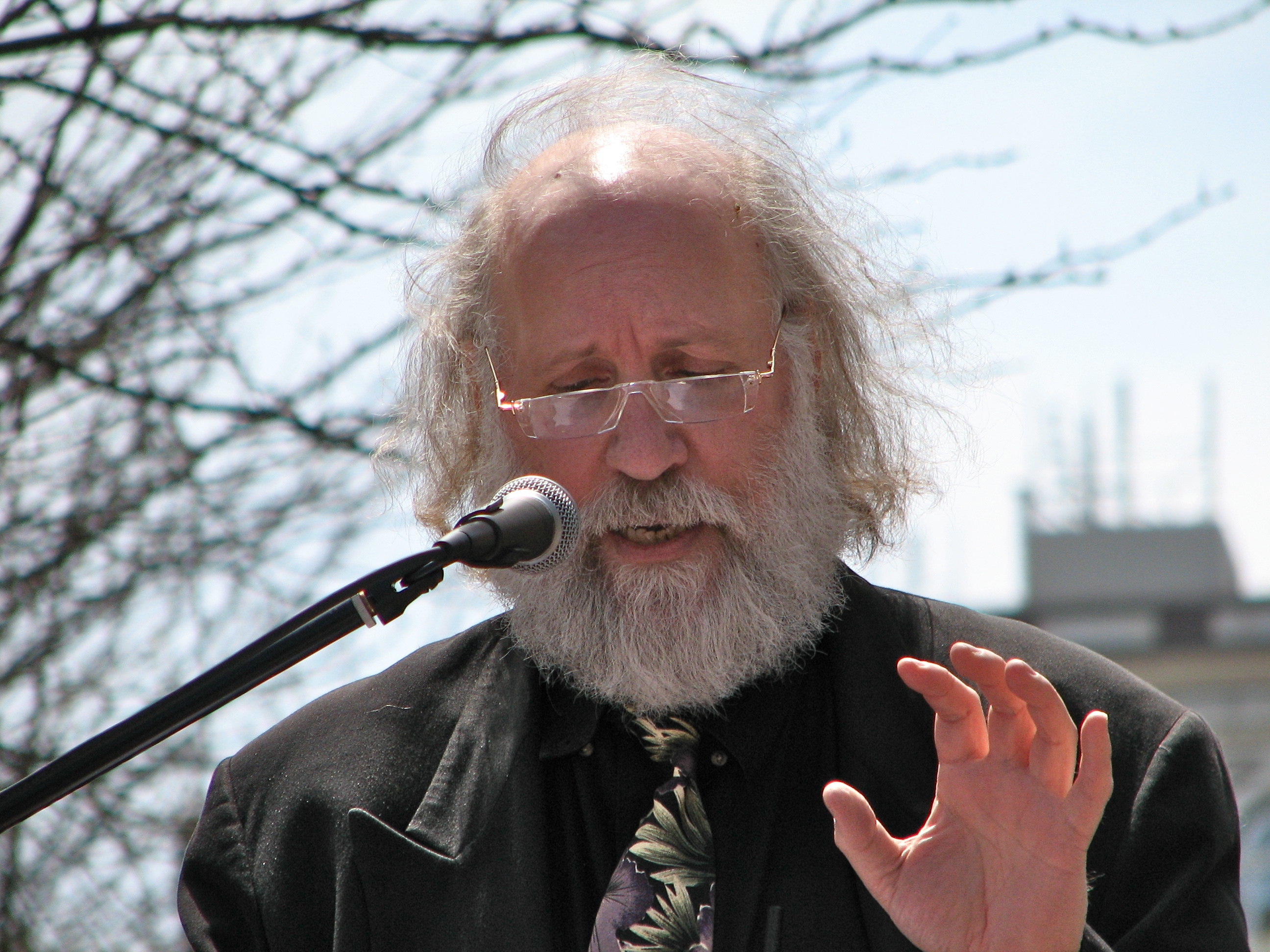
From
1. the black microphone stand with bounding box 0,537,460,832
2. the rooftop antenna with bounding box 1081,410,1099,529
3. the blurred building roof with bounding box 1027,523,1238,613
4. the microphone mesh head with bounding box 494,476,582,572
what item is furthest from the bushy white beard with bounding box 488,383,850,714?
the blurred building roof with bounding box 1027,523,1238,613

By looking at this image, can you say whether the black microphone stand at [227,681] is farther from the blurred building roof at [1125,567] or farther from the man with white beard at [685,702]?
the blurred building roof at [1125,567]

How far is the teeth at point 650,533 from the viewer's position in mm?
2387

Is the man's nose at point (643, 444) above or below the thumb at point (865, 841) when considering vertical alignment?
above

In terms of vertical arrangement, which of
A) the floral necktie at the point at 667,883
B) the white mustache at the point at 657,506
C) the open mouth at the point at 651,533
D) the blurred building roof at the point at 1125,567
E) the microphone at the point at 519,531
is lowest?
the blurred building roof at the point at 1125,567

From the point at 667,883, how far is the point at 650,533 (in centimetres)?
62

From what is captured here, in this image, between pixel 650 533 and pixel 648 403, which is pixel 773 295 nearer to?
pixel 648 403

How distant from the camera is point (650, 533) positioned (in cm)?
239

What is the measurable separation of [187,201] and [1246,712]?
18.5m

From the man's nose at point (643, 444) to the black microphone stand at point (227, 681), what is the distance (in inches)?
30.6

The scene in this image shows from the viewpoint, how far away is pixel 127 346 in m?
4.00

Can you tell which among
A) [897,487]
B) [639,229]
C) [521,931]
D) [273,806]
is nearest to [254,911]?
[273,806]

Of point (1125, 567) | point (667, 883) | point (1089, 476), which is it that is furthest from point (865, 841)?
point (1125, 567)

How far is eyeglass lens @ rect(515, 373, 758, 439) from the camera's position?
237 cm

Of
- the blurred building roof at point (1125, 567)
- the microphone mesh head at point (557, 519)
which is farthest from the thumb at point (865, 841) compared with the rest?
the blurred building roof at point (1125, 567)
